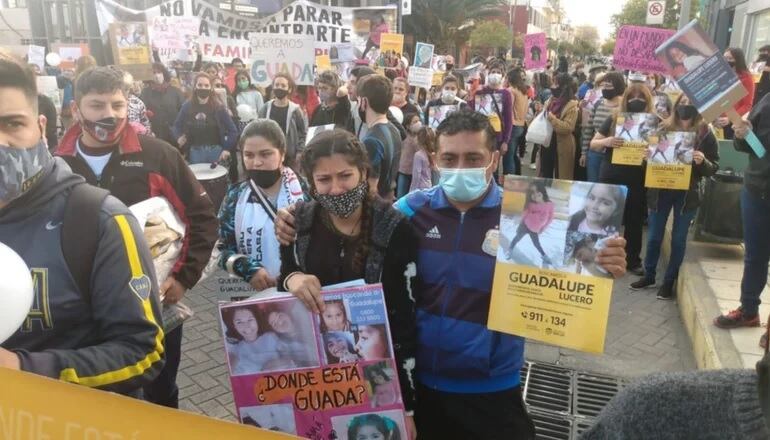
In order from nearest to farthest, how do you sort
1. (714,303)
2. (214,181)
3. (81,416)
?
(81,416), (714,303), (214,181)

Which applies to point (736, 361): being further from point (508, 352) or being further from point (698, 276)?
point (508, 352)

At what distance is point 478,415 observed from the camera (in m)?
2.26

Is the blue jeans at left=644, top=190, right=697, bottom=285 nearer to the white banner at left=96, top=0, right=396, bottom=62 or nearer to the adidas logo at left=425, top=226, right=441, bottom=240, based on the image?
the adidas logo at left=425, top=226, right=441, bottom=240

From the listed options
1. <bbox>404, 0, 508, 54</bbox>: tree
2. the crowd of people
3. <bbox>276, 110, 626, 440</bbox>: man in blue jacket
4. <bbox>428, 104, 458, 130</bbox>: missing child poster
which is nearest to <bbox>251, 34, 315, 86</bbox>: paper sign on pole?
<bbox>428, 104, 458, 130</bbox>: missing child poster

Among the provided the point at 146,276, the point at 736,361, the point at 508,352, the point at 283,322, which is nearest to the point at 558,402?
the point at 736,361

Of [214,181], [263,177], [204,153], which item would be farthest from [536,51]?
[263,177]

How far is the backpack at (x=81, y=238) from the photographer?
156 cm

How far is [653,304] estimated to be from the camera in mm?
5715

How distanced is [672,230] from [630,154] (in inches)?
32.3

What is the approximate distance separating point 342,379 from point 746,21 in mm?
14930

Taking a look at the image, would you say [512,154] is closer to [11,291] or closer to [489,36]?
[11,291]

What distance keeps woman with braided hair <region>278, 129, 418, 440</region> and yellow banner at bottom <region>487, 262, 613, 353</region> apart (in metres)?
0.33

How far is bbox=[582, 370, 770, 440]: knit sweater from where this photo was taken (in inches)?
38.8

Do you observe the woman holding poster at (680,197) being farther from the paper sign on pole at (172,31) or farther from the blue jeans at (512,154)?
the paper sign on pole at (172,31)
